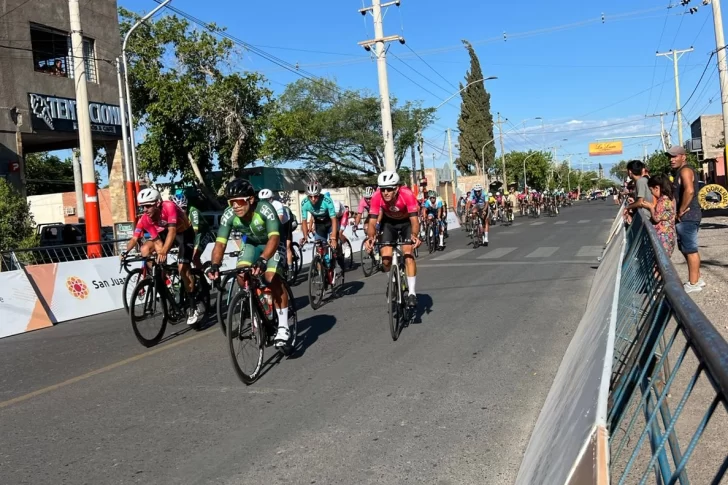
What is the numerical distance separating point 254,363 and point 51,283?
594cm

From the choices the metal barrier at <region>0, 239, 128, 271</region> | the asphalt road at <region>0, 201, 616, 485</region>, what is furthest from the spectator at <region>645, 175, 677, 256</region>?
the metal barrier at <region>0, 239, 128, 271</region>

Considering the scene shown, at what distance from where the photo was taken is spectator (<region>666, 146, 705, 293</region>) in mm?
8281

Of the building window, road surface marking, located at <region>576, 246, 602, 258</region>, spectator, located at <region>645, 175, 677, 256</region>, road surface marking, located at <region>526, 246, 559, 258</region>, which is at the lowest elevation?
road surface marking, located at <region>576, 246, 602, 258</region>

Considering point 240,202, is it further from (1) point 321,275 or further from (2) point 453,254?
(2) point 453,254

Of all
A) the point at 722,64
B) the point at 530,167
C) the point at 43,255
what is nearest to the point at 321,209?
the point at 43,255

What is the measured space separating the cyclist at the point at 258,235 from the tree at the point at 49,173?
60310 millimetres

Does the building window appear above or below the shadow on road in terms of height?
above

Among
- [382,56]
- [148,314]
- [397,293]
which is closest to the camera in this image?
[397,293]

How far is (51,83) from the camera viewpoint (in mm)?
21516

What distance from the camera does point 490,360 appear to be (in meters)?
6.44

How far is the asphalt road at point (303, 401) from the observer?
13.5 feet

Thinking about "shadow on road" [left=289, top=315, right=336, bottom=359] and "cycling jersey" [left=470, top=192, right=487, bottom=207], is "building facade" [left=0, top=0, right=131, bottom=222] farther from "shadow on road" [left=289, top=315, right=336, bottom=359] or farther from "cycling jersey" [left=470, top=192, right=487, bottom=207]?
"shadow on road" [left=289, top=315, right=336, bottom=359]

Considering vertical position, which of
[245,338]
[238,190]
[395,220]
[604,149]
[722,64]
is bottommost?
[245,338]

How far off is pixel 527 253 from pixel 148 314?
10925 mm
